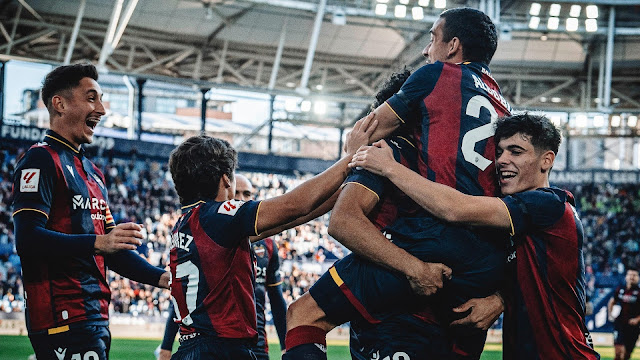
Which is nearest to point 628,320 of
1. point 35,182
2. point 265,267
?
point 265,267

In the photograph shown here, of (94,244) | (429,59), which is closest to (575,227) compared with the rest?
(429,59)

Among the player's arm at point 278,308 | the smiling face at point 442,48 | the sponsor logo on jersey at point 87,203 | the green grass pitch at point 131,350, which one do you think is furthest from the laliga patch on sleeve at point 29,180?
the green grass pitch at point 131,350

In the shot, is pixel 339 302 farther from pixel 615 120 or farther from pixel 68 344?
pixel 615 120

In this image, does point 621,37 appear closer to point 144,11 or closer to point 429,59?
point 144,11

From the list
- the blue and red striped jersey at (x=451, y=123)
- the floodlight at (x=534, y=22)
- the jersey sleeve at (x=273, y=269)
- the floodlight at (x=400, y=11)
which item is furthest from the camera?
the floodlight at (x=534, y=22)

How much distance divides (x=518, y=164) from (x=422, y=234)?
694mm

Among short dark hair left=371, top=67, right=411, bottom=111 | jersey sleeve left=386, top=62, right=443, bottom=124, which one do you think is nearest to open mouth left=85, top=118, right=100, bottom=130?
short dark hair left=371, top=67, right=411, bottom=111

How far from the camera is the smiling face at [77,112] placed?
4.53m

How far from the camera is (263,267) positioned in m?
7.44

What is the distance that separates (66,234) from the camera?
4070 mm

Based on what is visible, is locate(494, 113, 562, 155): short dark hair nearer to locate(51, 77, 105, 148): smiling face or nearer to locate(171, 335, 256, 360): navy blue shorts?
locate(171, 335, 256, 360): navy blue shorts

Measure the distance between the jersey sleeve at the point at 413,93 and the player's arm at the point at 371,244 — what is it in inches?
19.9

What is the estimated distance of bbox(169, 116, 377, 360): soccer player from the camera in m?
3.73

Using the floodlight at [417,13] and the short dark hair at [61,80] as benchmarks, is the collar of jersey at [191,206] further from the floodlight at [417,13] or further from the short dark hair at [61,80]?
the floodlight at [417,13]
